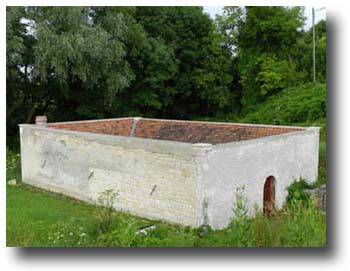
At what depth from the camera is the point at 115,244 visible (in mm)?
7309

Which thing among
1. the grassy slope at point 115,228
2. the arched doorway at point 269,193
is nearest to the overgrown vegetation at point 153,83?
the grassy slope at point 115,228

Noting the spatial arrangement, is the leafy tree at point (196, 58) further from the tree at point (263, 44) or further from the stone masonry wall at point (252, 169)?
the stone masonry wall at point (252, 169)

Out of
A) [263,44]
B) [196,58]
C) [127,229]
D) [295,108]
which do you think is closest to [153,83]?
[196,58]

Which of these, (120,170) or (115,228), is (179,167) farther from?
(115,228)

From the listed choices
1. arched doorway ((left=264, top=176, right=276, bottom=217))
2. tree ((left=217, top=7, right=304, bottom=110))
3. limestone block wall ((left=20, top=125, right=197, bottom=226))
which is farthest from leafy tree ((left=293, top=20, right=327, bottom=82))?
limestone block wall ((left=20, top=125, right=197, bottom=226))

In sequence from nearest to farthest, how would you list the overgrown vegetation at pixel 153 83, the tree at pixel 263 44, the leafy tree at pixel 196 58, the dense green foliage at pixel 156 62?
the overgrown vegetation at pixel 153 83, the dense green foliage at pixel 156 62, the tree at pixel 263 44, the leafy tree at pixel 196 58

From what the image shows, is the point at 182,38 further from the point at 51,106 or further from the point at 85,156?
the point at 85,156

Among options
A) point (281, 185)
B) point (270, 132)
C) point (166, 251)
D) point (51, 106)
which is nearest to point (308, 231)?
point (166, 251)

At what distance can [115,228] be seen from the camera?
798 centimetres

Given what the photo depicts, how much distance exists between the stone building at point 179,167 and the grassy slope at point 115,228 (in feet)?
1.34

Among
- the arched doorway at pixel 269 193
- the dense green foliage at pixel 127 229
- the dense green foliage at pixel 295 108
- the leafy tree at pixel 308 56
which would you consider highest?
the leafy tree at pixel 308 56

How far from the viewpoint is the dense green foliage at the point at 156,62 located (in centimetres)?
1752

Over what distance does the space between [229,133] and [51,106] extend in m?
11.4

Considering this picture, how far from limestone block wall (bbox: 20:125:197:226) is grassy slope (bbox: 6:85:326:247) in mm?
328
